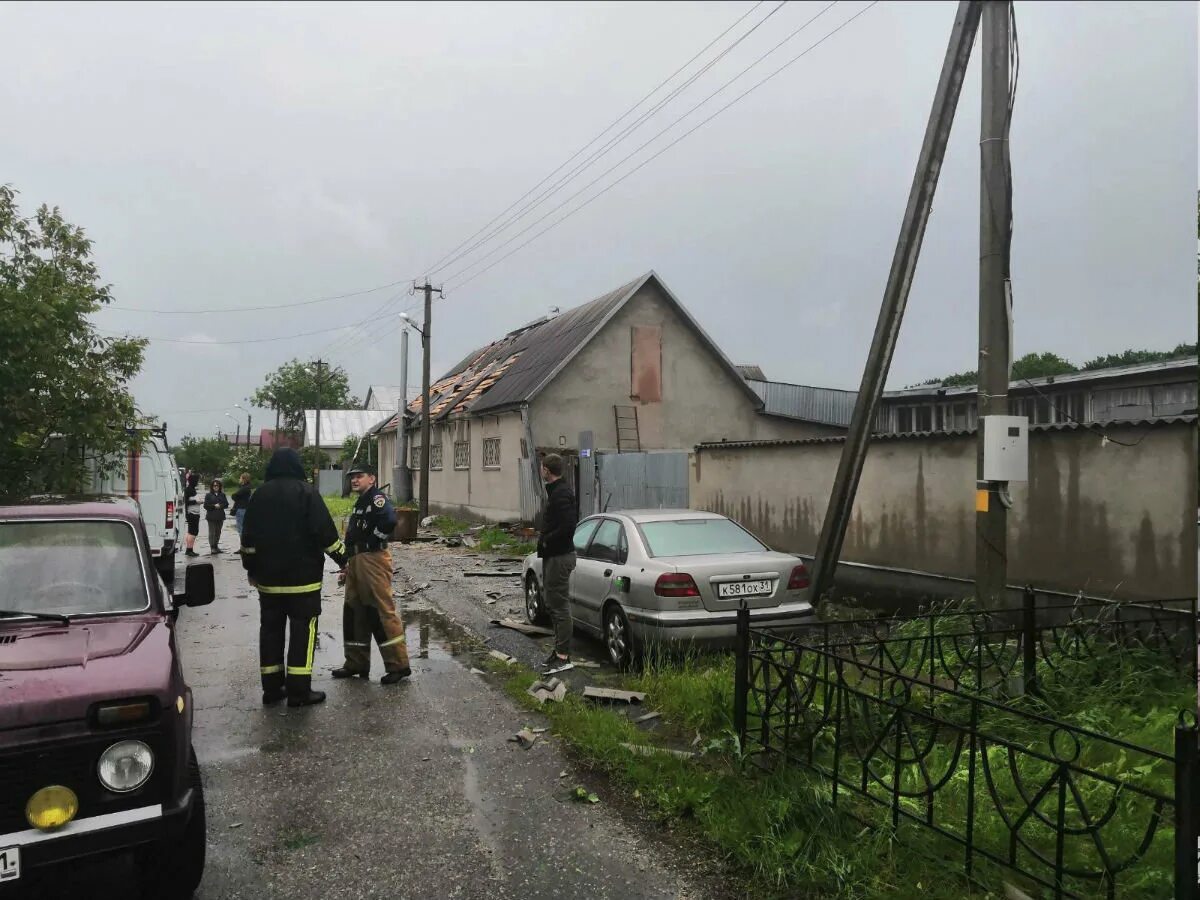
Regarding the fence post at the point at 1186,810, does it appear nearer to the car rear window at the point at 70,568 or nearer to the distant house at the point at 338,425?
the car rear window at the point at 70,568

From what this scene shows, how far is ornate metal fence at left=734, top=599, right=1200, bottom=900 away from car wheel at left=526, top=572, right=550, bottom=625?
3.87m

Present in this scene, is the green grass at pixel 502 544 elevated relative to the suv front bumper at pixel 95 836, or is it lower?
lower

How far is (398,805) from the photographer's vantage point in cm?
428

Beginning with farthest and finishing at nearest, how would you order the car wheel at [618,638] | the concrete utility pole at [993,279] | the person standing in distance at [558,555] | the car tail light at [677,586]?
the person standing in distance at [558,555] < the car wheel at [618,638] < the car tail light at [677,586] < the concrete utility pole at [993,279]

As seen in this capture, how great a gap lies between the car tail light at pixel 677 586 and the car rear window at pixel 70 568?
3.83 m

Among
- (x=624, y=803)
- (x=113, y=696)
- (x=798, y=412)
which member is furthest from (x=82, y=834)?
(x=798, y=412)

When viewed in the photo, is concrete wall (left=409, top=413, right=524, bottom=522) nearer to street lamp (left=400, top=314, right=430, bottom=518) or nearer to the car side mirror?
street lamp (left=400, top=314, right=430, bottom=518)

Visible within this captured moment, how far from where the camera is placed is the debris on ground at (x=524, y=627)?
28.7ft

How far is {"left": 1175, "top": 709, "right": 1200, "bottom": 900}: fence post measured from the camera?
241 centimetres

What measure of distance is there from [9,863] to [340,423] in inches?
2581

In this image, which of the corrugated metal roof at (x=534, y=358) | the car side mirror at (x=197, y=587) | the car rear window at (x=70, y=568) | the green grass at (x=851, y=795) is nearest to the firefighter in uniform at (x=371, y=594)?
the green grass at (x=851, y=795)

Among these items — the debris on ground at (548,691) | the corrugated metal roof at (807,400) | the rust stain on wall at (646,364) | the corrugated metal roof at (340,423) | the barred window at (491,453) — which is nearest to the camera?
the debris on ground at (548,691)

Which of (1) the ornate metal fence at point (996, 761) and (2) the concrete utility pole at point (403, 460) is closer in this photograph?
(1) the ornate metal fence at point (996, 761)

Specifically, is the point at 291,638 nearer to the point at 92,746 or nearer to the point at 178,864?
the point at 178,864
